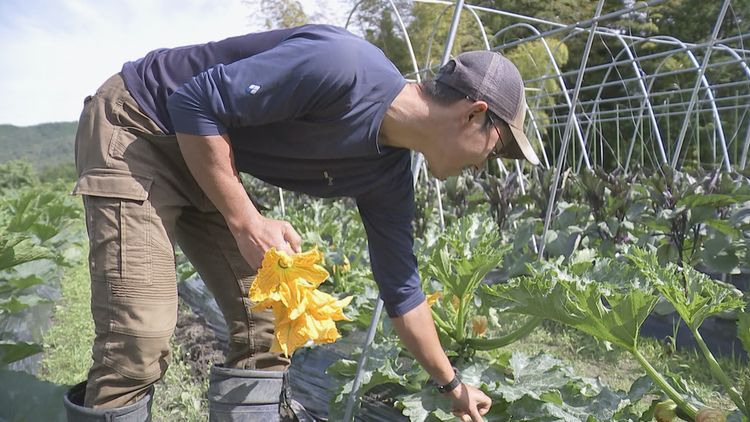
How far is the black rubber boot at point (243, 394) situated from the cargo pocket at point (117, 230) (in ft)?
1.57

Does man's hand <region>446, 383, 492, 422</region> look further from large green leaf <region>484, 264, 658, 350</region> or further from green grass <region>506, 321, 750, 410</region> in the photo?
green grass <region>506, 321, 750, 410</region>

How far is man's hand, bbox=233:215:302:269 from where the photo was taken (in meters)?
1.24

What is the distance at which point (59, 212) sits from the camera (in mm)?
4441

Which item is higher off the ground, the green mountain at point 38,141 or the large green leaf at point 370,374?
the large green leaf at point 370,374

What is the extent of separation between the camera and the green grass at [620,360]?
2.47 m

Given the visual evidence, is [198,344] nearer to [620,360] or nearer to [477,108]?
[620,360]

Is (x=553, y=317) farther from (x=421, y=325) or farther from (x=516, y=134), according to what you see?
(x=516, y=134)

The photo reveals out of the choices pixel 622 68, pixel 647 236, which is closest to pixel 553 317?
pixel 647 236

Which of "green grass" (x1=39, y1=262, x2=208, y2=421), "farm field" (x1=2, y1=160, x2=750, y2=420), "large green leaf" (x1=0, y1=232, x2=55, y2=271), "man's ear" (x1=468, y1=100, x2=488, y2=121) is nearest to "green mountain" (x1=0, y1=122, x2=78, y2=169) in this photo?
"green grass" (x1=39, y1=262, x2=208, y2=421)

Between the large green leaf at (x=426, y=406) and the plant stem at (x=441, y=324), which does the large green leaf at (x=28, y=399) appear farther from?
the plant stem at (x=441, y=324)

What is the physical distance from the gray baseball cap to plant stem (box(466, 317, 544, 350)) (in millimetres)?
631

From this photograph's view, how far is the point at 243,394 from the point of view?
5.44 feet

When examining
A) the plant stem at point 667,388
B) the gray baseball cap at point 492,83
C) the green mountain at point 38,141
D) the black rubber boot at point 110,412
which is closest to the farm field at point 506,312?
the plant stem at point 667,388

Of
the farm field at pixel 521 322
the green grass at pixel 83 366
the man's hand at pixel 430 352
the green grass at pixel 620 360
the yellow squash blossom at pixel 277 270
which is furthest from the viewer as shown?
the green grass at pixel 620 360
